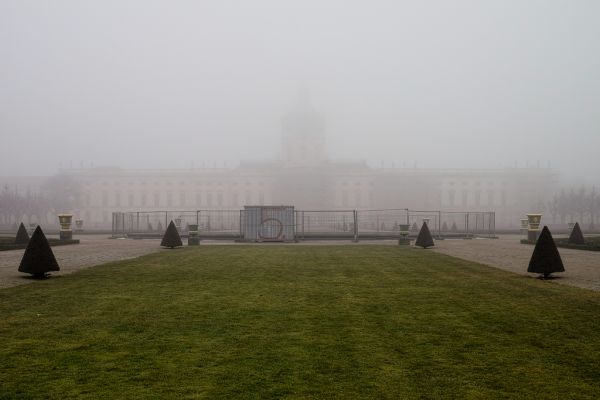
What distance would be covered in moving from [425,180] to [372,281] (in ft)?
369

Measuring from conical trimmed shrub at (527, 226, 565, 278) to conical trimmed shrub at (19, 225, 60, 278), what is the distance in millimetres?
11121

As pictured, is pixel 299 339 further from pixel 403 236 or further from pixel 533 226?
pixel 533 226

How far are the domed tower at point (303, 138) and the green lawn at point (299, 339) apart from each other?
391 feet

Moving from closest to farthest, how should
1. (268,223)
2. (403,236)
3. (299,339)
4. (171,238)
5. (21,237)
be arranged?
(299,339) → (171,238) → (21,237) → (403,236) → (268,223)

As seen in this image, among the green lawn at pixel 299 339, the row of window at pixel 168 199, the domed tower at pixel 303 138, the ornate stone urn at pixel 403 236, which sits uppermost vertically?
the domed tower at pixel 303 138

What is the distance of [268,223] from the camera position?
32812 mm

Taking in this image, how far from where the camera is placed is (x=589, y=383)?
5.45m

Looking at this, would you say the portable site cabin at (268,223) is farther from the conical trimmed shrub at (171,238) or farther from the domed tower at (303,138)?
the domed tower at (303,138)

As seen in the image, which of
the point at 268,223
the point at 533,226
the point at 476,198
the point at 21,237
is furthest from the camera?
the point at 476,198

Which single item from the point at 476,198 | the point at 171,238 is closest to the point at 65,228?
the point at 171,238

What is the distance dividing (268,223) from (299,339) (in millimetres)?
25803

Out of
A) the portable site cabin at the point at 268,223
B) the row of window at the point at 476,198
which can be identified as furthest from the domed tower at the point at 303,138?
the portable site cabin at the point at 268,223

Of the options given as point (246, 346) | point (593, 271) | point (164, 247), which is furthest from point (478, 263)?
point (164, 247)

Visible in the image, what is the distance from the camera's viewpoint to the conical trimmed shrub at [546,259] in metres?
13.2
